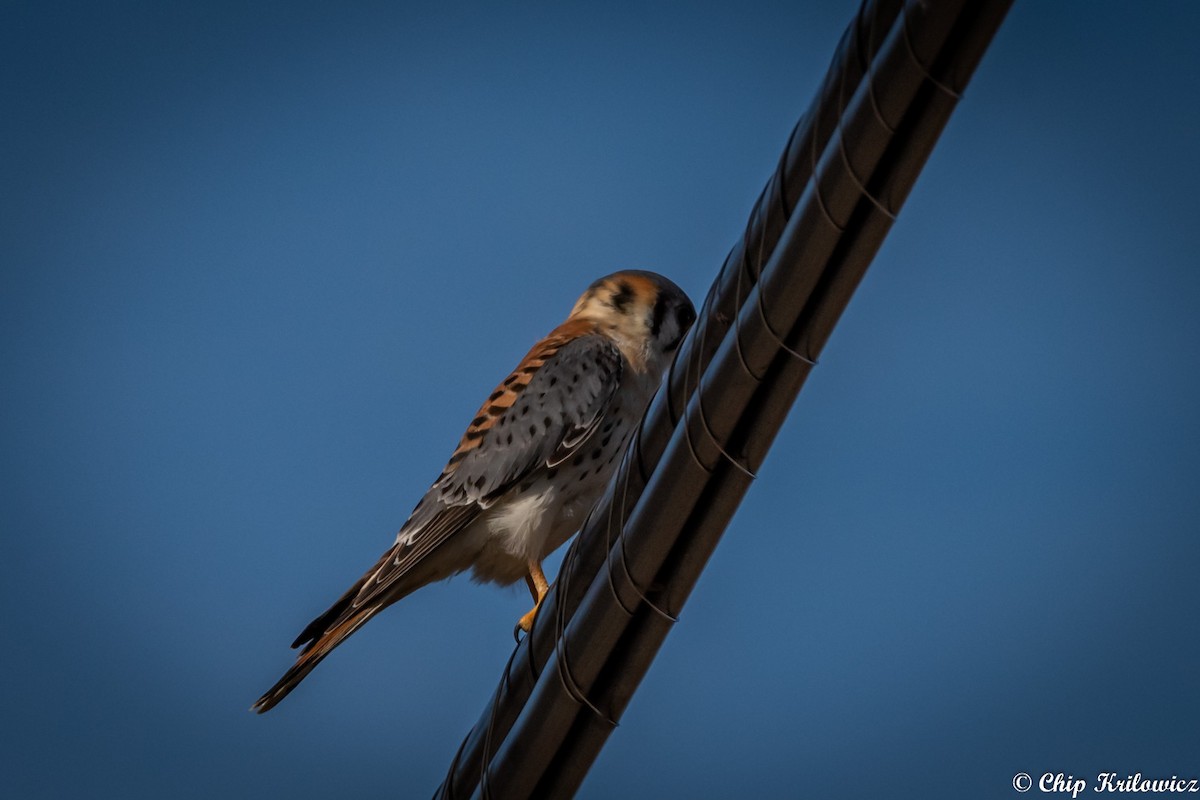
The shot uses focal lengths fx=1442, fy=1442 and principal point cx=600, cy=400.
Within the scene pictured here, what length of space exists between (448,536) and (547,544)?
0.35 metres

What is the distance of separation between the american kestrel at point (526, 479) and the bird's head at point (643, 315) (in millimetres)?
90

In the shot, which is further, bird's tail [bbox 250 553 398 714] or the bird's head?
the bird's head

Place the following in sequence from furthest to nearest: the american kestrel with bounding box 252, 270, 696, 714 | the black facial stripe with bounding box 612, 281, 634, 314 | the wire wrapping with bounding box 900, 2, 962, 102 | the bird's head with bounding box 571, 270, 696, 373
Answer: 1. the black facial stripe with bounding box 612, 281, 634, 314
2. the bird's head with bounding box 571, 270, 696, 373
3. the american kestrel with bounding box 252, 270, 696, 714
4. the wire wrapping with bounding box 900, 2, 962, 102

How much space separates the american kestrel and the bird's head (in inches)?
3.6

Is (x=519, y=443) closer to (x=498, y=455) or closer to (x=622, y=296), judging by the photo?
(x=498, y=455)

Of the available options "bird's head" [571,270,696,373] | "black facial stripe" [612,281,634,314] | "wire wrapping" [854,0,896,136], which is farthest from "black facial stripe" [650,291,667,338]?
"wire wrapping" [854,0,896,136]

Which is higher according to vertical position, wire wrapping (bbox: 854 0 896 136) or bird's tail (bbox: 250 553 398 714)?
wire wrapping (bbox: 854 0 896 136)

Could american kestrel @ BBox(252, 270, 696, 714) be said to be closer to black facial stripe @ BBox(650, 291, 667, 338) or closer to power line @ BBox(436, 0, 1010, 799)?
black facial stripe @ BBox(650, 291, 667, 338)

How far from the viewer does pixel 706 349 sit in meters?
2.04

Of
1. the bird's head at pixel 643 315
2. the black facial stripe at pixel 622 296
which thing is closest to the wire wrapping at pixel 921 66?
the bird's head at pixel 643 315

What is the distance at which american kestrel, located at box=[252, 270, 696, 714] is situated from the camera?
4566 millimetres

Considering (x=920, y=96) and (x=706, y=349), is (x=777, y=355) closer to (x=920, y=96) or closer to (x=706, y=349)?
(x=706, y=349)

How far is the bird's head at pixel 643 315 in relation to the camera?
502 cm

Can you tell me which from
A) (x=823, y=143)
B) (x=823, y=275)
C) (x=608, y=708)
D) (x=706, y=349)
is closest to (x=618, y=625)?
(x=608, y=708)
